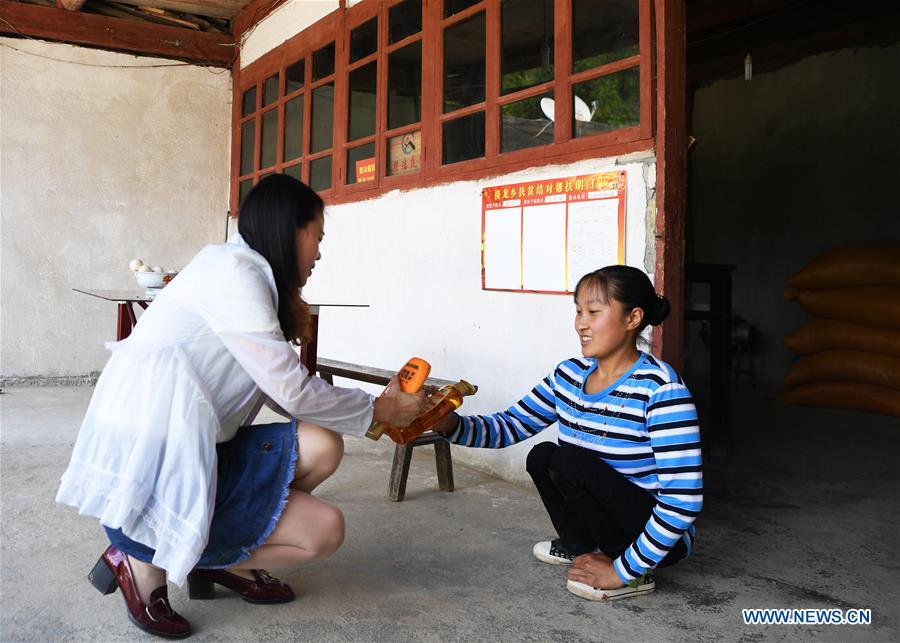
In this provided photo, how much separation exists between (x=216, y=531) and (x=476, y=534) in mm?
1143

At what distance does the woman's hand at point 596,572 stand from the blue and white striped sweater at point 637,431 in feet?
0.14

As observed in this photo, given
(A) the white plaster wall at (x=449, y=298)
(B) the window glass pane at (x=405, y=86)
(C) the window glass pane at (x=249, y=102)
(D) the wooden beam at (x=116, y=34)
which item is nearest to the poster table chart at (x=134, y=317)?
(A) the white plaster wall at (x=449, y=298)

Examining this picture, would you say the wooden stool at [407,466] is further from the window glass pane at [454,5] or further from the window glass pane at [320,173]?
the window glass pane at [320,173]

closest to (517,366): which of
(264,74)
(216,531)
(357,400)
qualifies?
(357,400)

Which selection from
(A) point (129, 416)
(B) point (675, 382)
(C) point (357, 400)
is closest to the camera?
(A) point (129, 416)

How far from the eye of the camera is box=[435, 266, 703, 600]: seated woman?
6.42 ft

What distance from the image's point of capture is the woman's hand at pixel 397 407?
194cm

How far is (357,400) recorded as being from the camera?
1.89 meters

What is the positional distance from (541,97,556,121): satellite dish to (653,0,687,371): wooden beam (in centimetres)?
59

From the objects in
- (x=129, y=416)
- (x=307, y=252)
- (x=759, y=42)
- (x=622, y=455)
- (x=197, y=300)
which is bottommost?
(x=622, y=455)

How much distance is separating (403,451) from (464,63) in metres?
2.08

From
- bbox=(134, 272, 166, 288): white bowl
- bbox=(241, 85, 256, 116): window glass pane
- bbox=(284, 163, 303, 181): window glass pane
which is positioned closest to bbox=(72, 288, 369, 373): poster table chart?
bbox=(134, 272, 166, 288): white bowl

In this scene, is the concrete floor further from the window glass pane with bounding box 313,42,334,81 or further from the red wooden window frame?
the window glass pane with bounding box 313,42,334,81

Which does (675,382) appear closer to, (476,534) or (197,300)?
(476,534)
